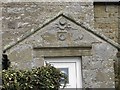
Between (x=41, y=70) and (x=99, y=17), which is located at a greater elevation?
(x=99, y=17)

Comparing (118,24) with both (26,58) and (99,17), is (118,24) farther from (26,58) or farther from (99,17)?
(26,58)

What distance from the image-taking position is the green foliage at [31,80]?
5.59 m

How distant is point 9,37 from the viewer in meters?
8.62

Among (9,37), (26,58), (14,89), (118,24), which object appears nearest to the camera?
(14,89)

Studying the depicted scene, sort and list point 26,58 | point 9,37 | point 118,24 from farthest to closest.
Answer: point 118,24 < point 9,37 < point 26,58

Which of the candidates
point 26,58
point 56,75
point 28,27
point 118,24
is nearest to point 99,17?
point 118,24

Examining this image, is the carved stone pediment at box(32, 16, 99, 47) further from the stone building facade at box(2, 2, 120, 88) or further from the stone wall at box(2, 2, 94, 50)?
the stone wall at box(2, 2, 94, 50)

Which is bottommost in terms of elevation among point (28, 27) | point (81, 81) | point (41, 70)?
point (81, 81)

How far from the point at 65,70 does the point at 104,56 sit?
78cm

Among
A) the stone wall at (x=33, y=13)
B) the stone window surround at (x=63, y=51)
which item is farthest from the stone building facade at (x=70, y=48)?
the stone wall at (x=33, y=13)

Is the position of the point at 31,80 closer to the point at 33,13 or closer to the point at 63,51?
the point at 63,51

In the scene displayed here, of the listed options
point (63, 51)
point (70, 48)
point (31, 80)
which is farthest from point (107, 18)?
point (31, 80)

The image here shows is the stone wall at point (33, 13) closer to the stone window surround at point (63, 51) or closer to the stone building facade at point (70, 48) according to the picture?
the stone building facade at point (70, 48)

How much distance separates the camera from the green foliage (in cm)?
559
